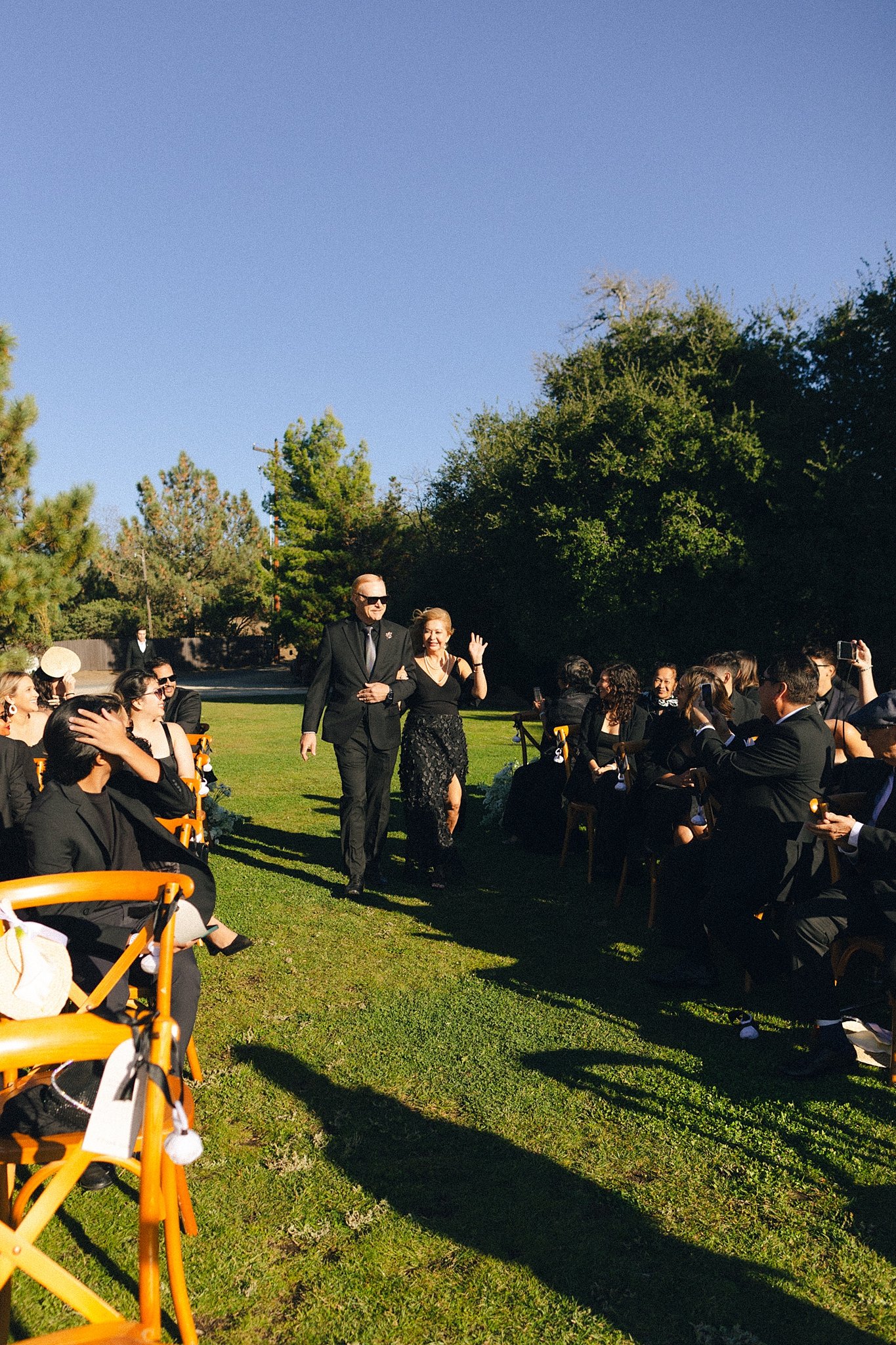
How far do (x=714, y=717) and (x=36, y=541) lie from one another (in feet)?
40.7

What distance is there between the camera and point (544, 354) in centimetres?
2488

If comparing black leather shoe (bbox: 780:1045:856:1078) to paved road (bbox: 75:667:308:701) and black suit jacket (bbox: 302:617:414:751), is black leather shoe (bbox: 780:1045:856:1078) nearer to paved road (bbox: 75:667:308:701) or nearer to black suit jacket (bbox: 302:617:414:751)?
black suit jacket (bbox: 302:617:414:751)

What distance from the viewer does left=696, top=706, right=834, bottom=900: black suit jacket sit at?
4324 mm

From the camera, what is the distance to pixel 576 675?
7957 mm

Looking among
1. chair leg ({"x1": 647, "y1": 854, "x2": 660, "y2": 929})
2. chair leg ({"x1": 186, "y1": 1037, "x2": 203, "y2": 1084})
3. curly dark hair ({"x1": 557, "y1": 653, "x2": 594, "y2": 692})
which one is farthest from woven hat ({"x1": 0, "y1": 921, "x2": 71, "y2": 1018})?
curly dark hair ({"x1": 557, "y1": 653, "x2": 594, "y2": 692})

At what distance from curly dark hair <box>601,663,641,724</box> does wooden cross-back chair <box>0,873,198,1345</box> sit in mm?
4699

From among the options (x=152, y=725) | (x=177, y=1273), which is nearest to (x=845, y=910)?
(x=177, y=1273)

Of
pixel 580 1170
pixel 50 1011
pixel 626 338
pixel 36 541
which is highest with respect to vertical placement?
pixel 626 338

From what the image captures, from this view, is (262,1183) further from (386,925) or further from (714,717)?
(714,717)

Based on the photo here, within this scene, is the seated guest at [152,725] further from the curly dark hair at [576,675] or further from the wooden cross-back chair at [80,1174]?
the curly dark hair at [576,675]

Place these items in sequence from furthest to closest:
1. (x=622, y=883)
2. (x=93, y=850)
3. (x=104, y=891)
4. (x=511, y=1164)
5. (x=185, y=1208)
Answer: (x=622, y=883), (x=93, y=850), (x=511, y=1164), (x=185, y=1208), (x=104, y=891)

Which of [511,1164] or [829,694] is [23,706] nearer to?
[511,1164]

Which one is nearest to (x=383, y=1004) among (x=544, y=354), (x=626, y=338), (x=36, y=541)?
(x=36, y=541)

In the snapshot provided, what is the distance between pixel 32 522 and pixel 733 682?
1214 centimetres
